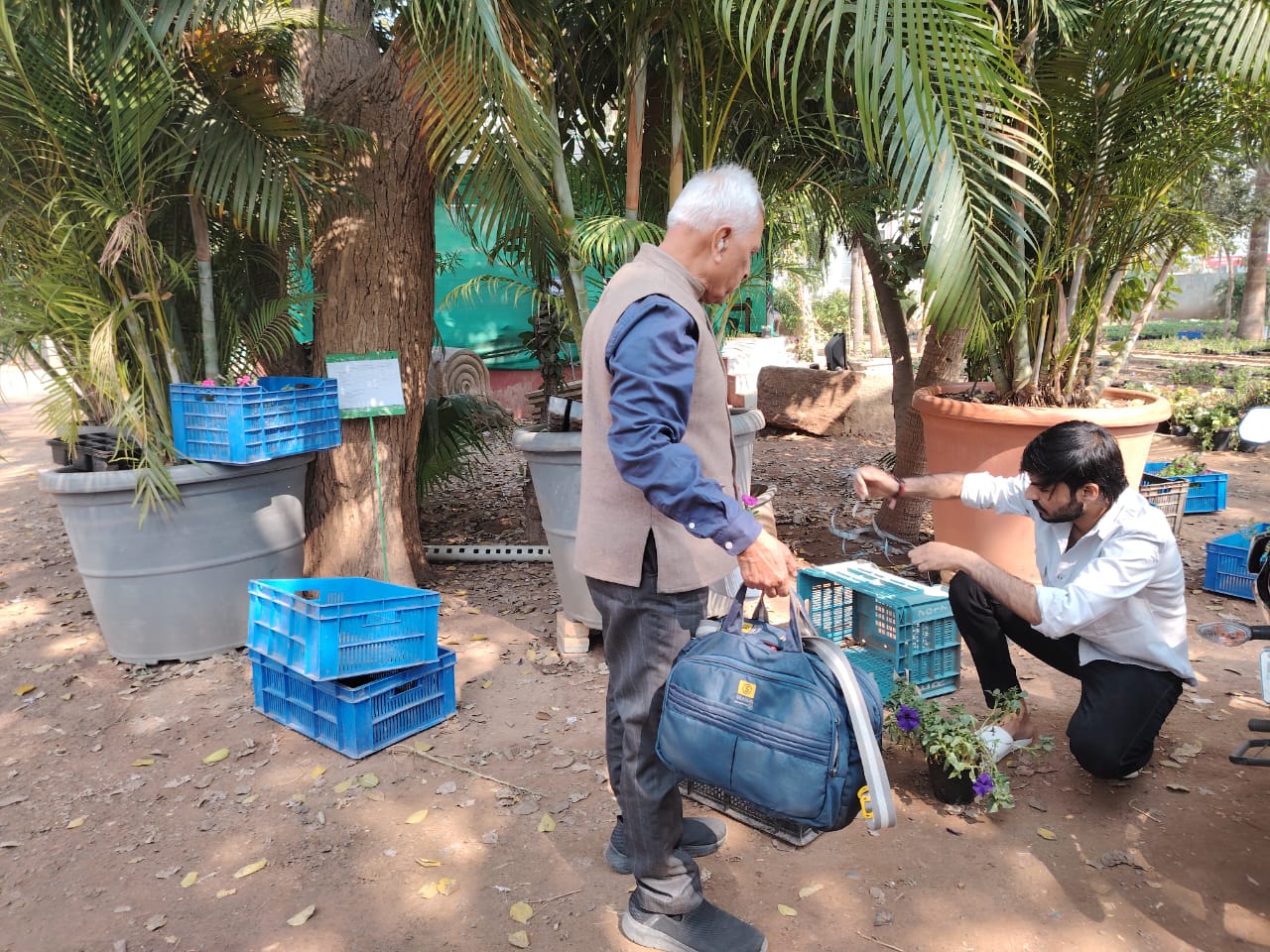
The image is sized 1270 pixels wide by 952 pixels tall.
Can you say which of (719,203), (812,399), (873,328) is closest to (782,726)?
(719,203)

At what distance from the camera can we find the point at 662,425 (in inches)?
78.7

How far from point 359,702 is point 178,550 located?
1362 millimetres

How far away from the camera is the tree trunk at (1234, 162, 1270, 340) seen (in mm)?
16281

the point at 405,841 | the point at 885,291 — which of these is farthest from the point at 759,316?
the point at 405,841

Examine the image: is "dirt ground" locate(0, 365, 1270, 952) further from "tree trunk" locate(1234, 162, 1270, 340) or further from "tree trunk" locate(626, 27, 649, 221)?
"tree trunk" locate(1234, 162, 1270, 340)

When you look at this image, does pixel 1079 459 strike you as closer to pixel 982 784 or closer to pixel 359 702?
pixel 982 784

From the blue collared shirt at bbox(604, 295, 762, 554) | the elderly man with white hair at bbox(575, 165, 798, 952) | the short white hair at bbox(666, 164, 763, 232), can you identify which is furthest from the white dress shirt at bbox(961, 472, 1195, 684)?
the short white hair at bbox(666, 164, 763, 232)

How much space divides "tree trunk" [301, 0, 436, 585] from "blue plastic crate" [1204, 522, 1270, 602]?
4.24m

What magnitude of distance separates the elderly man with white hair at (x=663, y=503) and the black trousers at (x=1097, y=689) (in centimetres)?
131

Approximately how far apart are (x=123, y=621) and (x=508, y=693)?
181 centimetres

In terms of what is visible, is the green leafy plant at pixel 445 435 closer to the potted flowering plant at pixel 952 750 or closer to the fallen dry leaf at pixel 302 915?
the fallen dry leaf at pixel 302 915

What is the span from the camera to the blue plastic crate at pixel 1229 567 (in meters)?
4.68

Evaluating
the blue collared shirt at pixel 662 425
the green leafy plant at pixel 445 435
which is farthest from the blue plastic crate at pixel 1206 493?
the blue collared shirt at pixel 662 425

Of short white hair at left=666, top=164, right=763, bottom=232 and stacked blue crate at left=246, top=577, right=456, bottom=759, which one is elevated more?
short white hair at left=666, top=164, right=763, bottom=232
